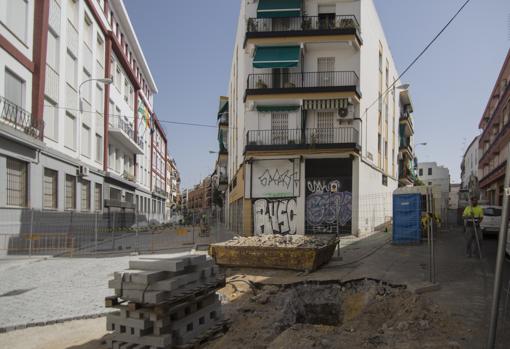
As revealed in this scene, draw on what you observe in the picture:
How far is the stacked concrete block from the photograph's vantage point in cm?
554

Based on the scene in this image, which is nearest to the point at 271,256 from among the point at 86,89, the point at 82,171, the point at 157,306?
the point at 157,306

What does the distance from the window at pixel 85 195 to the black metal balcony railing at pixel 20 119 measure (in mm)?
6690

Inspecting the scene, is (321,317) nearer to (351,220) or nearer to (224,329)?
(224,329)

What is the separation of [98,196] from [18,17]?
13138 mm

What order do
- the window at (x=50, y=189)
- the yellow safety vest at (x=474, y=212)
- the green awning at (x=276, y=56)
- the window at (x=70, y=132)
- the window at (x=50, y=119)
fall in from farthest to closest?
the window at (x=70, y=132), the green awning at (x=276, y=56), the window at (x=50, y=119), the window at (x=50, y=189), the yellow safety vest at (x=474, y=212)

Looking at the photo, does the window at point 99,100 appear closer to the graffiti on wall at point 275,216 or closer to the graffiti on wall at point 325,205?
the graffiti on wall at point 275,216

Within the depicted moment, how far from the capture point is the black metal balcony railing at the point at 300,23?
22.1 metres

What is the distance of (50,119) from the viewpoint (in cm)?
1969

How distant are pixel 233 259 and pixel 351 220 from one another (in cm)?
1168

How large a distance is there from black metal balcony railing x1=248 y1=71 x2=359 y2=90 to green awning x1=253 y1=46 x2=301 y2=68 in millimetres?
1130

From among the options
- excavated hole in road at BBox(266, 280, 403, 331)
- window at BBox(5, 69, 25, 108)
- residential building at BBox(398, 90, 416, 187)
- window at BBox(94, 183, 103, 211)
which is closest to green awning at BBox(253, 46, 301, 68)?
window at BBox(5, 69, 25, 108)

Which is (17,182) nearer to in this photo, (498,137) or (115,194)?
(115,194)

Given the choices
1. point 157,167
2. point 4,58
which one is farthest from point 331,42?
point 157,167

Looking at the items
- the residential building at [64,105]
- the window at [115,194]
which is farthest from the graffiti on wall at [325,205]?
the window at [115,194]
